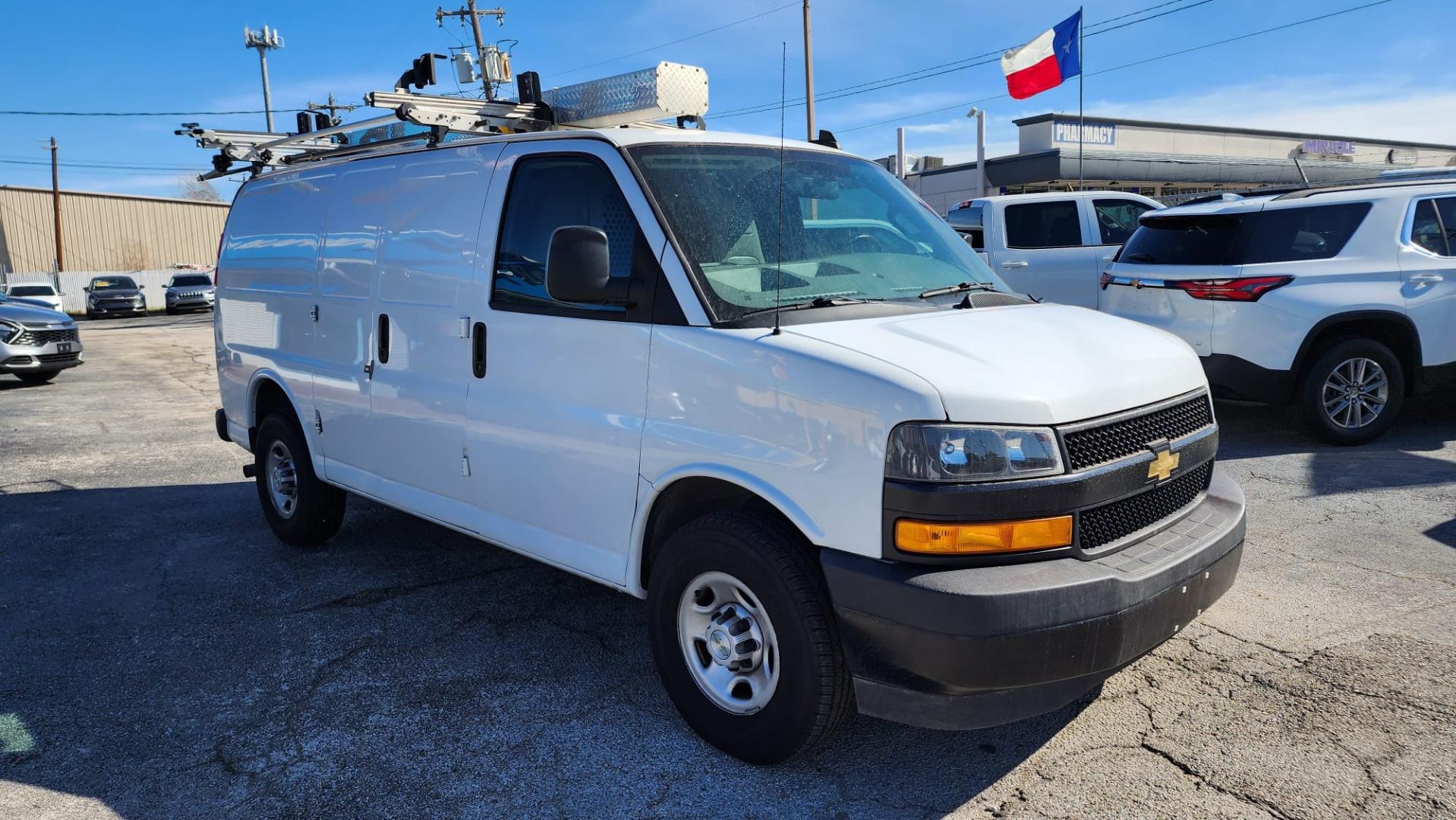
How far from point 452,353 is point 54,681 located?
2022 mm

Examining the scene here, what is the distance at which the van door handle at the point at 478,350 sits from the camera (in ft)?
13.3

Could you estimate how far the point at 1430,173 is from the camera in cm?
972

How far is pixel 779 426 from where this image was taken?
2.98 m

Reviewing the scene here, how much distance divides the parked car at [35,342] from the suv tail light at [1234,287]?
13.9m

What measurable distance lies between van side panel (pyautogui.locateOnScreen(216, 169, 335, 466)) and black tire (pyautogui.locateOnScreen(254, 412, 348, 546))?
210 millimetres

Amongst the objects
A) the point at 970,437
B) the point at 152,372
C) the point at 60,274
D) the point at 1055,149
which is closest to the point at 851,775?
the point at 970,437

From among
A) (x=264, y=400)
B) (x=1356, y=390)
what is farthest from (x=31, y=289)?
(x=1356, y=390)

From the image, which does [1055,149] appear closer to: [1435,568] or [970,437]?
[1435,568]

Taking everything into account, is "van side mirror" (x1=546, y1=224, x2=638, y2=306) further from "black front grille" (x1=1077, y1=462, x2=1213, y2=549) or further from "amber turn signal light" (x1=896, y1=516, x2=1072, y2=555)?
"black front grille" (x1=1077, y1=462, x2=1213, y2=549)

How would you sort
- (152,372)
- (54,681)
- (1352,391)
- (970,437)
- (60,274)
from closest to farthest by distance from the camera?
(970,437) < (54,681) < (1352,391) < (152,372) < (60,274)

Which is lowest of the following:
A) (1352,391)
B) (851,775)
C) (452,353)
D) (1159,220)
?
(851,775)

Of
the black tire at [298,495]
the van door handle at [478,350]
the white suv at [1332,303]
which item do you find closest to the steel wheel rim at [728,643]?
the van door handle at [478,350]

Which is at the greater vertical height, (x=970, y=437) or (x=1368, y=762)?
(x=970, y=437)

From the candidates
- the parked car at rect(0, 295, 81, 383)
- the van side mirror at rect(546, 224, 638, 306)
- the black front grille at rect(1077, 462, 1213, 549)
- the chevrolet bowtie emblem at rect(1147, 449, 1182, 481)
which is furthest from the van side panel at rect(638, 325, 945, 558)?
the parked car at rect(0, 295, 81, 383)
